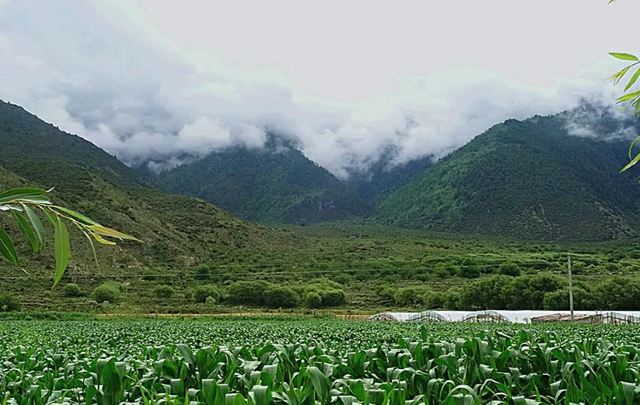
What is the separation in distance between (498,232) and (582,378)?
423 feet

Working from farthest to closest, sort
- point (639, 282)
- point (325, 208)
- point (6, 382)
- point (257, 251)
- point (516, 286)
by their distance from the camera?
1. point (325, 208)
2. point (257, 251)
3. point (516, 286)
4. point (639, 282)
5. point (6, 382)

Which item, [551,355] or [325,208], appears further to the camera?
[325,208]

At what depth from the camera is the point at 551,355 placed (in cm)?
476

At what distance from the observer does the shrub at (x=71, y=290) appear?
64.6 m

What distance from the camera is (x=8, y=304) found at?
51.7 m

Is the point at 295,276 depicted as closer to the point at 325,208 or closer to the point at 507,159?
the point at 507,159

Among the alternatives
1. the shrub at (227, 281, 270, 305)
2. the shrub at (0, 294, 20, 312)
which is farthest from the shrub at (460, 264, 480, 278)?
the shrub at (0, 294, 20, 312)

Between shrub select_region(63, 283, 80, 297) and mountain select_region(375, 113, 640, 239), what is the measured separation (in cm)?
8821

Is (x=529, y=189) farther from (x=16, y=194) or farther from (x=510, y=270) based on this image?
(x=16, y=194)

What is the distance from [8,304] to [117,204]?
89.3ft

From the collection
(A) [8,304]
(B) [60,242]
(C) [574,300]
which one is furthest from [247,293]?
(B) [60,242]

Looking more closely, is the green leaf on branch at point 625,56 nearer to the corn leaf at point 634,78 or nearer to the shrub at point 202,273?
the corn leaf at point 634,78

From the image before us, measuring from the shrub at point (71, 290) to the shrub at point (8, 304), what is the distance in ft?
38.9

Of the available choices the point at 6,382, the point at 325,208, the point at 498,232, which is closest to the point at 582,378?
the point at 6,382
